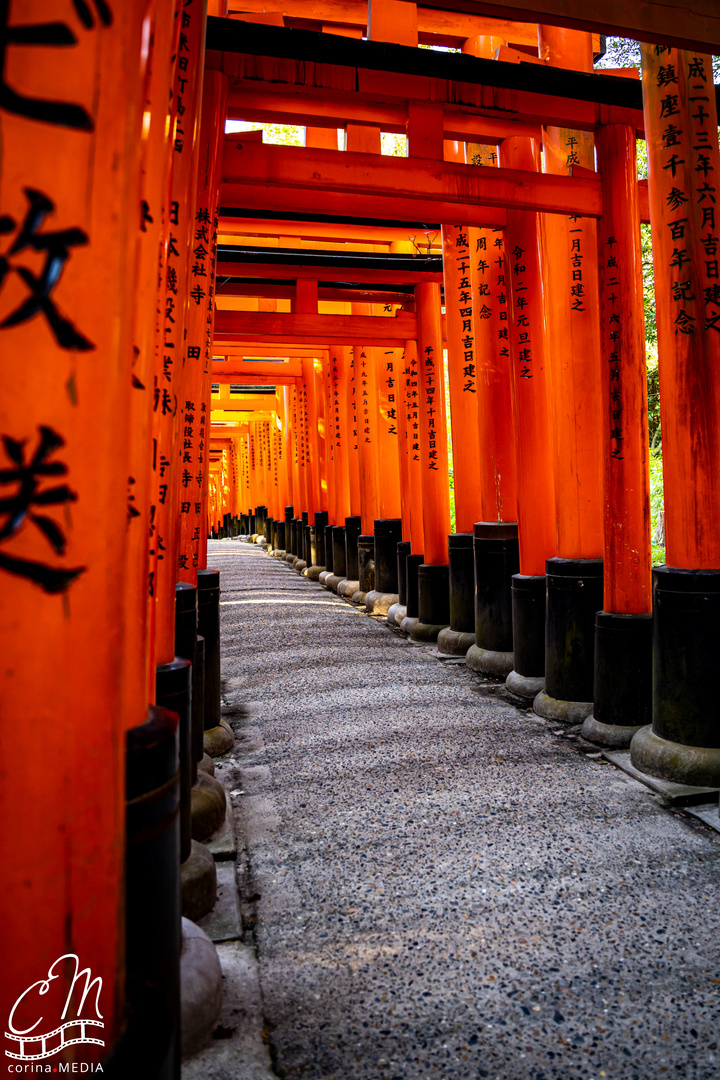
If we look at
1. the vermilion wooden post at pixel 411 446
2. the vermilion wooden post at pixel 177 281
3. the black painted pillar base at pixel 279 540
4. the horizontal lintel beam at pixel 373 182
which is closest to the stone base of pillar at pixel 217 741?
the vermilion wooden post at pixel 177 281

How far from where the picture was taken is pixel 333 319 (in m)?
7.92

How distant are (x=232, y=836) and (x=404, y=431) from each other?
20.4 feet

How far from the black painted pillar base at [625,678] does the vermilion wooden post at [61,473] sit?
3376mm

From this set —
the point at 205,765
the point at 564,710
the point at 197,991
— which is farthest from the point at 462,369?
the point at 197,991

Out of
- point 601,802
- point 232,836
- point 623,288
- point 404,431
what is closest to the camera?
point 232,836

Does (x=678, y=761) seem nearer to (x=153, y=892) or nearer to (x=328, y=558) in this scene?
(x=153, y=892)

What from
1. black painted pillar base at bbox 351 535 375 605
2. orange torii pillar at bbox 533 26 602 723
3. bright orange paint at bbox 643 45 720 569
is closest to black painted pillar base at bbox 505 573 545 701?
orange torii pillar at bbox 533 26 602 723

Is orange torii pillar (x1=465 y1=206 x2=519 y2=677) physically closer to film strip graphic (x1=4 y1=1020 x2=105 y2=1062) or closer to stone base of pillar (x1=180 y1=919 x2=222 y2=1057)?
stone base of pillar (x1=180 y1=919 x2=222 y2=1057)

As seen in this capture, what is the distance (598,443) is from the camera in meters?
4.40

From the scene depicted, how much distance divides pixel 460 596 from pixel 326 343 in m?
3.67

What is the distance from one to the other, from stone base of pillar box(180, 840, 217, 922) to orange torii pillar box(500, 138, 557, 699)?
121 inches

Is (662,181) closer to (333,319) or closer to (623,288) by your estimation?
(623,288)

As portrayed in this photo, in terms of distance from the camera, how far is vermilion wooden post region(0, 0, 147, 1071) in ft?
2.72

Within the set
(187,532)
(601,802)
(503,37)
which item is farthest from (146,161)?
(503,37)
